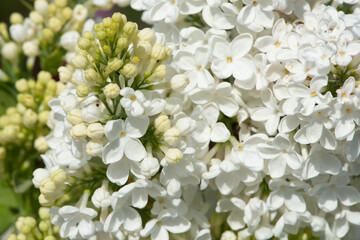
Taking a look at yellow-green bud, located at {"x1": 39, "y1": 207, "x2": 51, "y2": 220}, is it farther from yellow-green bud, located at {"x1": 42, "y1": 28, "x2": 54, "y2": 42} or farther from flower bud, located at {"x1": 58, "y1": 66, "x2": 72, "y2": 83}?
yellow-green bud, located at {"x1": 42, "y1": 28, "x2": 54, "y2": 42}

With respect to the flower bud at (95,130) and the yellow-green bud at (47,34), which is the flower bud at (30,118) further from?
the flower bud at (95,130)

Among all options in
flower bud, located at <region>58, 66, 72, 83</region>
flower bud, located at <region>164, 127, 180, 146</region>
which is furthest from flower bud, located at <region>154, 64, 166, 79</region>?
flower bud, located at <region>58, 66, 72, 83</region>

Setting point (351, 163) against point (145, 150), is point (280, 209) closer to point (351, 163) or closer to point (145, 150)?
point (351, 163)

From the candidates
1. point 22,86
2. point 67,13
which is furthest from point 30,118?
point 67,13

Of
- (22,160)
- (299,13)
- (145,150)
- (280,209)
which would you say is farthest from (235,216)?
(22,160)

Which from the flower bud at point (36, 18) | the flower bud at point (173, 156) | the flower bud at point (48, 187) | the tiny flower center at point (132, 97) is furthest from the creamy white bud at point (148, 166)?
the flower bud at point (36, 18)

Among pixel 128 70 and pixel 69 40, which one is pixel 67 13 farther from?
pixel 128 70
